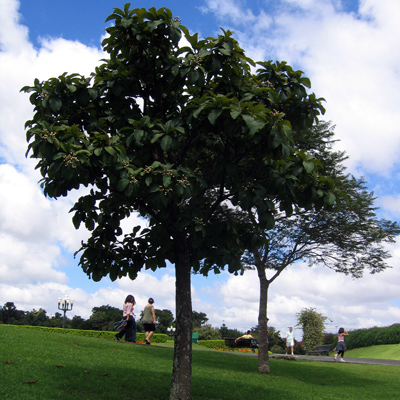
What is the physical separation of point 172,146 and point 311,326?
3957 cm

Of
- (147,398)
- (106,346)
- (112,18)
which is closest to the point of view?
(112,18)

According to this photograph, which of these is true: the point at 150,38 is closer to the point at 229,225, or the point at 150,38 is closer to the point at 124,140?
the point at 124,140

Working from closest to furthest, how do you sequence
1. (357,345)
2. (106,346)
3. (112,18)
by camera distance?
(112,18) < (106,346) < (357,345)

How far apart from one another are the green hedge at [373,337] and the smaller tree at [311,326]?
14.1 feet

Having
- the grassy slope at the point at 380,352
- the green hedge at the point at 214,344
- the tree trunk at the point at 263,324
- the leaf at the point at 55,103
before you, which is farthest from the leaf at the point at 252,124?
the grassy slope at the point at 380,352

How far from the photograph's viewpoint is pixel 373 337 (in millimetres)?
35594

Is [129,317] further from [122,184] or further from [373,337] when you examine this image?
[373,337]

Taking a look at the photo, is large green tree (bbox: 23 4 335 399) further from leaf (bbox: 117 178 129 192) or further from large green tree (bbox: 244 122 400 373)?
large green tree (bbox: 244 122 400 373)

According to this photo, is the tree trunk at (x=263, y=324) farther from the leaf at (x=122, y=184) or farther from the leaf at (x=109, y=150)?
the leaf at (x=109, y=150)

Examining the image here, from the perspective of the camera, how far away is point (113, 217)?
27.0ft

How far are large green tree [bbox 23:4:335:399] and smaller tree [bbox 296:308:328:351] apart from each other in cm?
3687

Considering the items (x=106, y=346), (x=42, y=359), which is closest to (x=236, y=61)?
(x=42, y=359)

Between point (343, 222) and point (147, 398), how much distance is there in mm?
11223

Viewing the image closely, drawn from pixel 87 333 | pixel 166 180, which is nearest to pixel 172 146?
pixel 166 180
